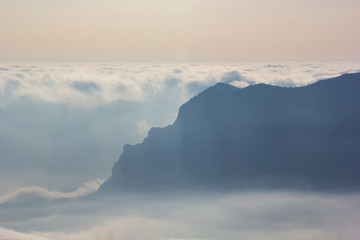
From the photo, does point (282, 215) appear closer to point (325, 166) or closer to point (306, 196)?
point (306, 196)

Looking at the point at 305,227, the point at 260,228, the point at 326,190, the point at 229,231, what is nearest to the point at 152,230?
the point at 229,231

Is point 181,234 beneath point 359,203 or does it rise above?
beneath

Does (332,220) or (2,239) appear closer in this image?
(2,239)

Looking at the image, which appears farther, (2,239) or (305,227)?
(305,227)

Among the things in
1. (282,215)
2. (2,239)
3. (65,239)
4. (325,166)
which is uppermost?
→ (325,166)

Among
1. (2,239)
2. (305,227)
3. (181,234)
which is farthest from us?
(181,234)

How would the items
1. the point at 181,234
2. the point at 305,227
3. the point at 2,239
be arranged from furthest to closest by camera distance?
the point at 181,234, the point at 305,227, the point at 2,239

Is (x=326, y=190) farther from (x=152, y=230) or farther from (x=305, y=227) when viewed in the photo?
(x=152, y=230)

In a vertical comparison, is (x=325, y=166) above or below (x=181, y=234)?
above

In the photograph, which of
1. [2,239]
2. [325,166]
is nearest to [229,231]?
[325,166]
